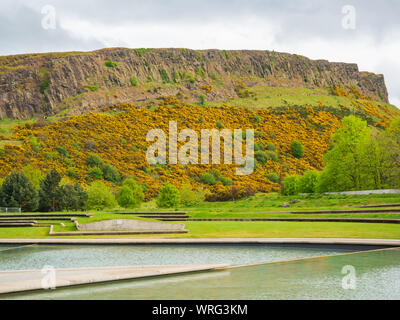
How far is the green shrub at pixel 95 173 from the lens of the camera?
66375 millimetres

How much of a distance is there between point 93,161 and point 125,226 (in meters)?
48.8

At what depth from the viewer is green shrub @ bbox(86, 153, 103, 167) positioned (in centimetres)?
7006

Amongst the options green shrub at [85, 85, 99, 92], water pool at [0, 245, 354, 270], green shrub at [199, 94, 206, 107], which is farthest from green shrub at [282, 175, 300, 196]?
green shrub at [85, 85, 99, 92]

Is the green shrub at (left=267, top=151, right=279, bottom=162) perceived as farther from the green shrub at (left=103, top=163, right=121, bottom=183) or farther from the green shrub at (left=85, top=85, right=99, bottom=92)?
the green shrub at (left=85, top=85, right=99, bottom=92)

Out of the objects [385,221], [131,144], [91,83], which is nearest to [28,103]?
[91,83]

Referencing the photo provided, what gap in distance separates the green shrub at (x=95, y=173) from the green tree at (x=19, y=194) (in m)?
29.7

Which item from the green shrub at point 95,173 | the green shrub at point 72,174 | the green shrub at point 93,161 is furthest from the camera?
the green shrub at point 93,161

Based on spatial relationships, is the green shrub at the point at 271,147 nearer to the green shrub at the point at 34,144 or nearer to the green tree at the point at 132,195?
the green tree at the point at 132,195

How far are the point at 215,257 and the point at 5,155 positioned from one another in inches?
2349

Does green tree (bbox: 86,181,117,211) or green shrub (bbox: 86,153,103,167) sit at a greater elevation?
green shrub (bbox: 86,153,103,167)

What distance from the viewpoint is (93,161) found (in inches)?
2763

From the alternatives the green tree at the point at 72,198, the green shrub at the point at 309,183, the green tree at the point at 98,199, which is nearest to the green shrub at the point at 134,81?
the green tree at the point at 98,199

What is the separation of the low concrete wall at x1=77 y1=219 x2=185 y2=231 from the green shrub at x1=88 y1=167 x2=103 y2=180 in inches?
1747

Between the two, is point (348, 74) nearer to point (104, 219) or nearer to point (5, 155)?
point (5, 155)
